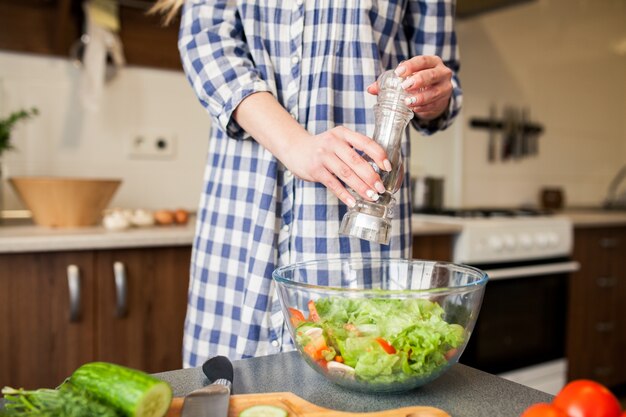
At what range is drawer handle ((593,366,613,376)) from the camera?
8.48 ft

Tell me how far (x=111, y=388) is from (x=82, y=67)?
167cm

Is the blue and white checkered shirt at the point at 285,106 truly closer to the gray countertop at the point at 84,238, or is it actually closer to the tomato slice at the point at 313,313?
the tomato slice at the point at 313,313

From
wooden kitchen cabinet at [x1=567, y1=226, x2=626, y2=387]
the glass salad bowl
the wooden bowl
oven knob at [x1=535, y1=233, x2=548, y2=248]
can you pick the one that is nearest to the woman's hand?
the glass salad bowl

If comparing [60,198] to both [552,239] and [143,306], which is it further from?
[552,239]

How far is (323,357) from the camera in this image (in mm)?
609

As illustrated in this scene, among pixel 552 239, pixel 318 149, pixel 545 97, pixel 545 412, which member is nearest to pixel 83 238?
pixel 318 149

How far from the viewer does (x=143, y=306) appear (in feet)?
5.31

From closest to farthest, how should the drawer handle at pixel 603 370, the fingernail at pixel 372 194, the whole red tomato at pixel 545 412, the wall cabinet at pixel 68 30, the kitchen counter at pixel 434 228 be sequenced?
the whole red tomato at pixel 545 412 < the fingernail at pixel 372 194 < the wall cabinet at pixel 68 30 < the kitchen counter at pixel 434 228 < the drawer handle at pixel 603 370

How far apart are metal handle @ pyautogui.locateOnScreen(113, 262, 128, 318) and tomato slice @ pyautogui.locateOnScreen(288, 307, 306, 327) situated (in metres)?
1.02

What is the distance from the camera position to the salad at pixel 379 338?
1.92 ft

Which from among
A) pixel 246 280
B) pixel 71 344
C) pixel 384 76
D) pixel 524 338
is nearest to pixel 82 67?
pixel 71 344

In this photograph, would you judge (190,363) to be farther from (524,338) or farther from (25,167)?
(524,338)

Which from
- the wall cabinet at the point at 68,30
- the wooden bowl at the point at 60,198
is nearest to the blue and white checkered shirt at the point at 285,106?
the wooden bowl at the point at 60,198

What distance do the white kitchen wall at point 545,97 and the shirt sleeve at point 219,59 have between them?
1930 millimetres
